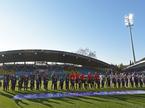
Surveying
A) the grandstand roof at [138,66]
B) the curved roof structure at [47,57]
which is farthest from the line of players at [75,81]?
the curved roof structure at [47,57]

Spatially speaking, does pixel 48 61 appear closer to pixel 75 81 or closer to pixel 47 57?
pixel 47 57

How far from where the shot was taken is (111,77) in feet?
113

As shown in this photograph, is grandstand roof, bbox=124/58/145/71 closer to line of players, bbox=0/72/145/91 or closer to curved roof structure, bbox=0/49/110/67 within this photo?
curved roof structure, bbox=0/49/110/67

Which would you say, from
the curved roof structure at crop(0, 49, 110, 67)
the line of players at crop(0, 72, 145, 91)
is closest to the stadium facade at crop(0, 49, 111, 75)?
the curved roof structure at crop(0, 49, 110, 67)

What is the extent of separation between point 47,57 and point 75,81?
39497mm

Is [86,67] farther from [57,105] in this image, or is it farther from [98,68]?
[57,105]

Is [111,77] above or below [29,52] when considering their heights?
below

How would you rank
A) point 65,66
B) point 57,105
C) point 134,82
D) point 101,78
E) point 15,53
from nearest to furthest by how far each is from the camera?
point 57,105, point 101,78, point 134,82, point 15,53, point 65,66

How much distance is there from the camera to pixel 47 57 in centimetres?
6988

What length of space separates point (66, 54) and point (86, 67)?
32.7ft

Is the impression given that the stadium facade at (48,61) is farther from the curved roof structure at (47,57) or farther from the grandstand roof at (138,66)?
the grandstand roof at (138,66)

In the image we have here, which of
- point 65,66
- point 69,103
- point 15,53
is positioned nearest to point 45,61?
point 65,66

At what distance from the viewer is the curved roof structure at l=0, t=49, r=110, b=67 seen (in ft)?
211

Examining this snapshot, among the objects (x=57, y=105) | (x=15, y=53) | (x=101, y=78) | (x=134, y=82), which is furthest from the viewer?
(x=15, y=53)
